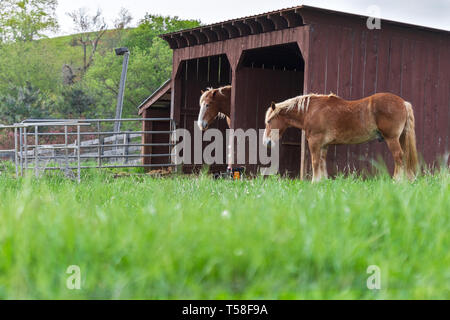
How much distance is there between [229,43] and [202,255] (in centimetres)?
943

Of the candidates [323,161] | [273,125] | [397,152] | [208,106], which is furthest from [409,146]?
[208,106]

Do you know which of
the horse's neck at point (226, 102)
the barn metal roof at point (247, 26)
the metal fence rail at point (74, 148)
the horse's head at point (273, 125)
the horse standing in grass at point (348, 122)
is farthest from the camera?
the horse's neck at point (226, 102)

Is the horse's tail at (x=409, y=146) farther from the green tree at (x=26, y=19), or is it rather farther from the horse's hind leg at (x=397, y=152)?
the green tree at (x=26, y=19)

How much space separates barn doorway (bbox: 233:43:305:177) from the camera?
12.1 metres

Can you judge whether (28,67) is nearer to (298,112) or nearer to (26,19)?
(26,19)

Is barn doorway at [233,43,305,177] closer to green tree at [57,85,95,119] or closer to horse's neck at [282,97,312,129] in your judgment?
horse's neck at [282,97,312,129]

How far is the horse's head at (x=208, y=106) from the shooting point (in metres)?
11.7

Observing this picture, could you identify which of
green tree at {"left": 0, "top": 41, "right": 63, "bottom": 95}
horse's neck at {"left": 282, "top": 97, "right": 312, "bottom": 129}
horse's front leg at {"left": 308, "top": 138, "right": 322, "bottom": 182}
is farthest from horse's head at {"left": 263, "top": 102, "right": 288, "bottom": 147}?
green tree at {"left": 0, "top": 41, "right": 63, "bottom": 95}

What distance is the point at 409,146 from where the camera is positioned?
8.83 meters

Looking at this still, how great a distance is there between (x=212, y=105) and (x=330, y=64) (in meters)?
2.72

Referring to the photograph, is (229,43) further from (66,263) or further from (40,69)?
(40,69)

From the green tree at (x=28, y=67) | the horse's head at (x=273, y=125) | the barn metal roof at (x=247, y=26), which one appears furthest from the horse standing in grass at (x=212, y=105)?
the green tree at (x=28, y=67)

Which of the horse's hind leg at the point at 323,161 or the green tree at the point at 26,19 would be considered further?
the green tree at the point at 26,19

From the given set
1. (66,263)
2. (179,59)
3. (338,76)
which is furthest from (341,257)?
(179,59)
